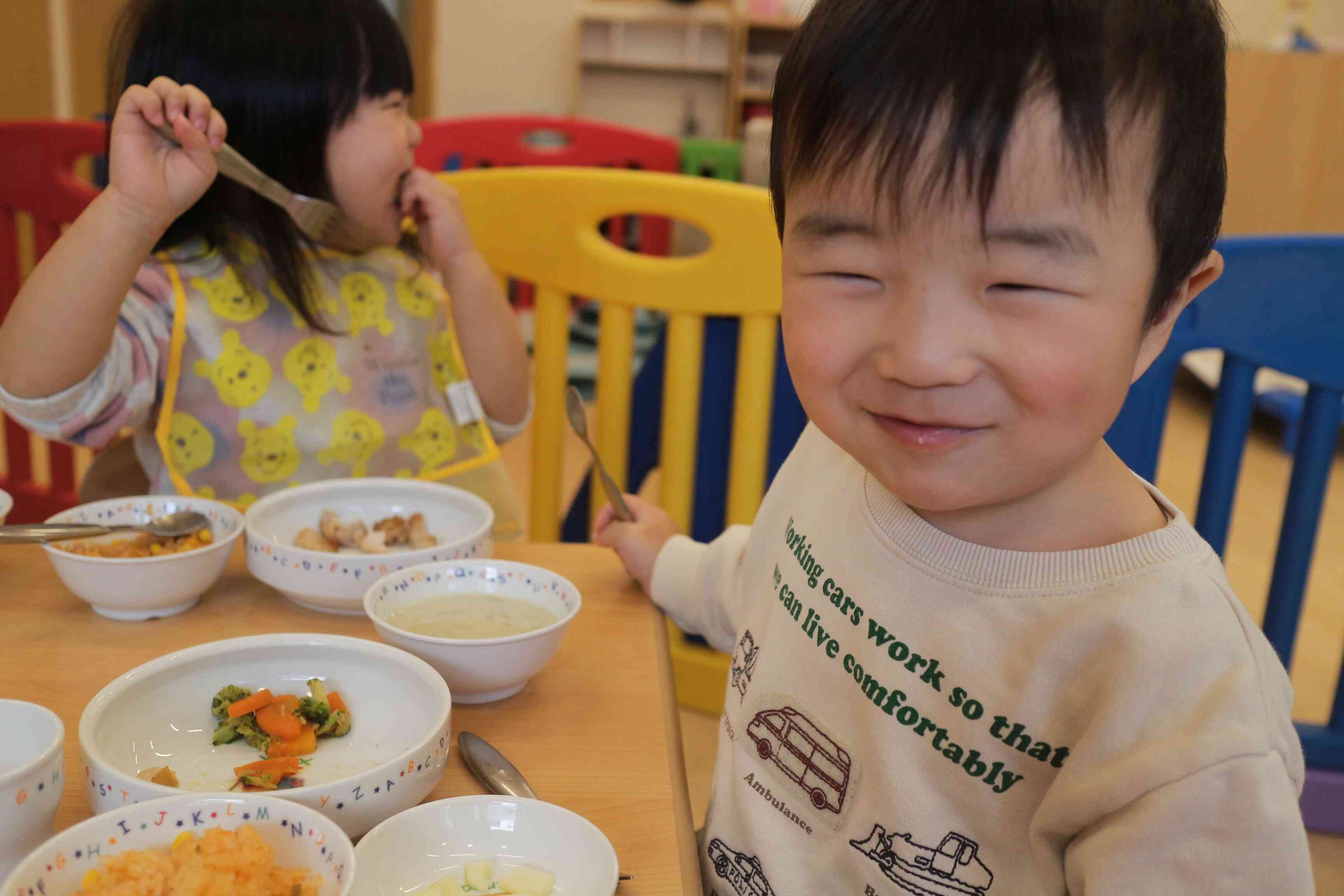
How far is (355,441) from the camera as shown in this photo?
50.8 inches

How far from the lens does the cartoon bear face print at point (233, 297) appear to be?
3.95 ft

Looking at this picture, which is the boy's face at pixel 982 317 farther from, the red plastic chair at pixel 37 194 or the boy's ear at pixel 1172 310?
the red plastic chair at pixel 37 194

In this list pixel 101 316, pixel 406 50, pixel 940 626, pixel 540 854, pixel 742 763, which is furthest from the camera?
pixel 406 50

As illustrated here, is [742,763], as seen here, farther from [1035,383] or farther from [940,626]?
[1035,383]

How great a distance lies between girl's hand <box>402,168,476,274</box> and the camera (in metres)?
1.30

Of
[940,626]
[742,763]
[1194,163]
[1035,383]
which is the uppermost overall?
[1194,163]

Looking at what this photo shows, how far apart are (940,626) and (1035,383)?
0.17m

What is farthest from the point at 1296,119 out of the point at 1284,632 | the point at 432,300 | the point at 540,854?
the point at 540,854

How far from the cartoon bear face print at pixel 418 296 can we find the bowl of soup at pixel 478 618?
0.66m

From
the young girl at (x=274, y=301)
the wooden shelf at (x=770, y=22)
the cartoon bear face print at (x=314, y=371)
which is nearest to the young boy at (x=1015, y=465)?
the young girl at (x=274, y=301)

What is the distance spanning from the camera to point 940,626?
661mm

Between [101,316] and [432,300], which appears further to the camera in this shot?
[432,300]

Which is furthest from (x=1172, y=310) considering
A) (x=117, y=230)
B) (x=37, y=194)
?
(x=37, y=194)

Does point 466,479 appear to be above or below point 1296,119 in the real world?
below
